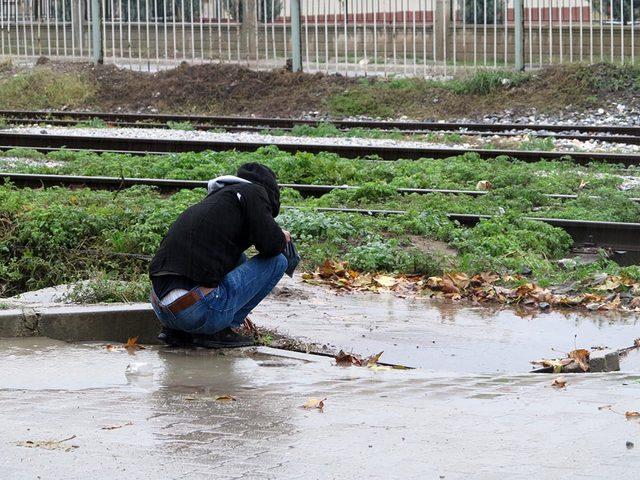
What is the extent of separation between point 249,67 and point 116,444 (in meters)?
24.6

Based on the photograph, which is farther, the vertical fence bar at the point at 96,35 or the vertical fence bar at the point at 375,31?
the vertical fence bar at the point at 96,35

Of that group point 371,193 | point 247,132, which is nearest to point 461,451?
point 371,193

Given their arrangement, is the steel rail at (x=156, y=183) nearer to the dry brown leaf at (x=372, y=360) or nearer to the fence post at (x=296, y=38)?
the dry brown leaf at (x=372, y=360)

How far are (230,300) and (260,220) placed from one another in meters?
0.53

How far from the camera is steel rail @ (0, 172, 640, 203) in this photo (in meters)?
13.8

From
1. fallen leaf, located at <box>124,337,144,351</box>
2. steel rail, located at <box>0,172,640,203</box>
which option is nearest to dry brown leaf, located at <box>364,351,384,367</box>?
fallen leaf, located at <box>124,337,144,351</box>

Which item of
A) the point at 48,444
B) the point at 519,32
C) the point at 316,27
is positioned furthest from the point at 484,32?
the point at 48,444

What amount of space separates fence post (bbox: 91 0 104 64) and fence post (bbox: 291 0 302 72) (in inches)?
213

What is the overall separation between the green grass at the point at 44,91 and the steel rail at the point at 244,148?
6.55m

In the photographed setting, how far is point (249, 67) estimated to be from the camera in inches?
1154

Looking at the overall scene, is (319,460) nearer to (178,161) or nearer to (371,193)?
(371,193)

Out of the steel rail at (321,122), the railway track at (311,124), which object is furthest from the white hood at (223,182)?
the steel rail at (321,122)

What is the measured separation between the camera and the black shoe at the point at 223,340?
748cm

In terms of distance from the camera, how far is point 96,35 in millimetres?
30766
